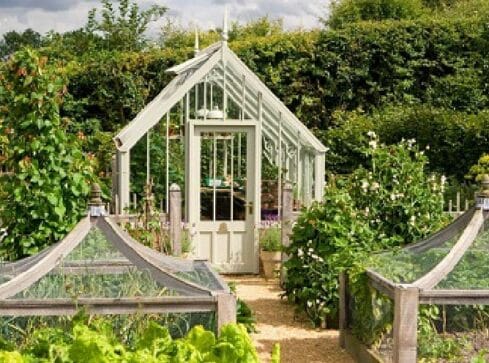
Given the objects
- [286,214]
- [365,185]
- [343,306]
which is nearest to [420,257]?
[343,306]

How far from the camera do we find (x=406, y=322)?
5508 mm

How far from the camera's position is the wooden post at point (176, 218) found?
31.1 ft

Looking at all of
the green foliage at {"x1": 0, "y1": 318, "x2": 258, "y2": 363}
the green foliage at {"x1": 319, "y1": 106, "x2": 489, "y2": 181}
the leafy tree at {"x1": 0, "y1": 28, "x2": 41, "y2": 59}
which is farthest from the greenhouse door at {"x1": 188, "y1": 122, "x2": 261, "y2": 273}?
the leafy tree at {"x1": 0, "y1": 28, "x2": 41, "y2": 59}

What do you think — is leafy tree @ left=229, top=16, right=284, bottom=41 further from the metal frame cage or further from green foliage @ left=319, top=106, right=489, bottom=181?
the metal frame cage

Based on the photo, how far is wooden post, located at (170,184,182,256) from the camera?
9477 mm

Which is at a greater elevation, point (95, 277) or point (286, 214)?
point (286, 214)

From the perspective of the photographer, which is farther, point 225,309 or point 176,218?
point 176,218

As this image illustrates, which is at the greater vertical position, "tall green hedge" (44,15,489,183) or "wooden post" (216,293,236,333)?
"tall green hedge" (44,15,489,183)

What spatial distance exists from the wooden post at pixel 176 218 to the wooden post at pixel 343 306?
256cm

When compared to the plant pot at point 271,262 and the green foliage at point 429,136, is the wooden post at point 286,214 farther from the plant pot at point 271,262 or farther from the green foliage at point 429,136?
the green foliage at point 429,136

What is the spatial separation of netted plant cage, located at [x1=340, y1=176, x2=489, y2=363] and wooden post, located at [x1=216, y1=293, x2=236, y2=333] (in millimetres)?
1121

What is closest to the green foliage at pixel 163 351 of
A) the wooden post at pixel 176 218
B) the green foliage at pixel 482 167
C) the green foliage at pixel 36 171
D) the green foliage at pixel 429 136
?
the green foliage at pixel 36 171

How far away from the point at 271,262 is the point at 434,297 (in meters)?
4.92

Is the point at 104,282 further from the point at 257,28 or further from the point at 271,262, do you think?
the point at 257,28
